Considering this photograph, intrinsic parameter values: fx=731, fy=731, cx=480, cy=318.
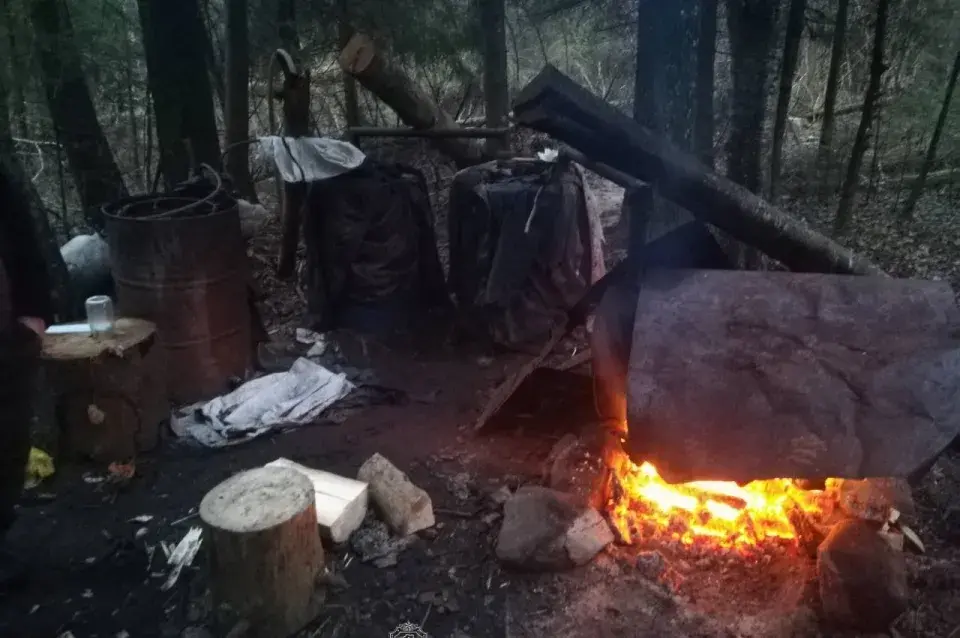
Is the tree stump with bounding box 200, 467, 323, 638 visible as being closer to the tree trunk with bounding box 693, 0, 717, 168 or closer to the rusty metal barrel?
the rusty metal barrel

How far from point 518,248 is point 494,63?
342cm

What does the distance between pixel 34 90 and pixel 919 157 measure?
940cm

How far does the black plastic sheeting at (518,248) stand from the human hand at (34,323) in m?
2.77

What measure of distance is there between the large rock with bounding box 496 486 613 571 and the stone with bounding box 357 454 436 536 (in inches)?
15.6

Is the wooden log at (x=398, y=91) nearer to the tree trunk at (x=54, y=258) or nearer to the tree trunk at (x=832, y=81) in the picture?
the tree trunk at (x=54, y=258)

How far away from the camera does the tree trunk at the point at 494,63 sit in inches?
292

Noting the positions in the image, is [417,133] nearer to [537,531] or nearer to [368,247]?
[368,247]

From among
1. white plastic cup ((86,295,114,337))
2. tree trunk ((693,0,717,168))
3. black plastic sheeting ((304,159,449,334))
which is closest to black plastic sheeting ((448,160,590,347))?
black plastic sheeting ((304,159,449,334))

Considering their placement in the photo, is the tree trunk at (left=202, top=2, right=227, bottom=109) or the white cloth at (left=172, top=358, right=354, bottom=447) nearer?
the white cloth at (left=172, top=358, right=354, bottom=447)

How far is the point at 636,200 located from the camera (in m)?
4.34

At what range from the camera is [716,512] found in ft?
10.2

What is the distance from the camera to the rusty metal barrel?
429 centimetres

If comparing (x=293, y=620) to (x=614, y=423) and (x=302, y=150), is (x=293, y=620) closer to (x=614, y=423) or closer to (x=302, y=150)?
(x=614, y=423)

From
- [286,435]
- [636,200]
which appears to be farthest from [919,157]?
[286,435]
